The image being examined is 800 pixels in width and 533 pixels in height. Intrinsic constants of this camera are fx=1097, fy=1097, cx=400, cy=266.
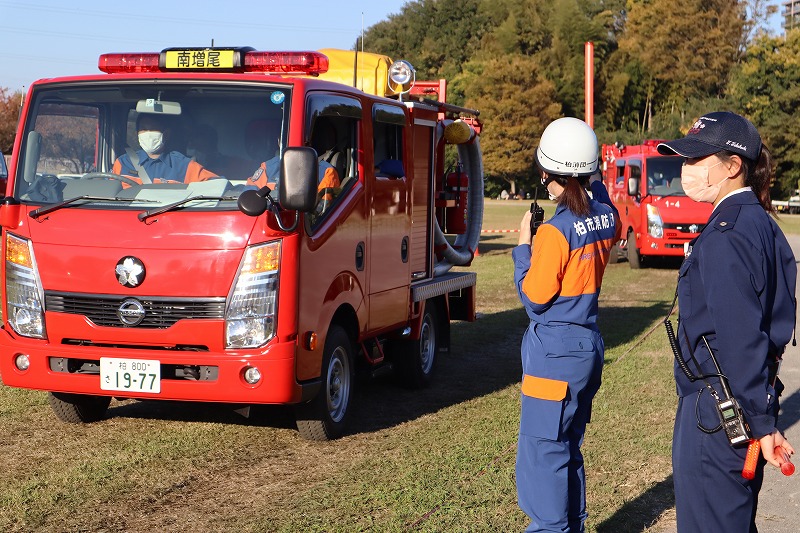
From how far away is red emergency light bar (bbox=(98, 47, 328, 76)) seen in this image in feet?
24.9

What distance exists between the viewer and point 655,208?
21094 mm

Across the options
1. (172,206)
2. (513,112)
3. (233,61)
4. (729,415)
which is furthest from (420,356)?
(513,112)

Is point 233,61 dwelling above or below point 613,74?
below

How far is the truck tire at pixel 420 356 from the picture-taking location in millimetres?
9289

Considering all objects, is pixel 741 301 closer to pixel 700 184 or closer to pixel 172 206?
pixel 700 184

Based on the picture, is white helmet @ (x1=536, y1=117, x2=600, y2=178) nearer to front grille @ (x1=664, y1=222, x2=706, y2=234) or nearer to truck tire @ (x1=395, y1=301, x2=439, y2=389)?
truck tire @ (x1=395, y1=301, x2=439, y2=389)

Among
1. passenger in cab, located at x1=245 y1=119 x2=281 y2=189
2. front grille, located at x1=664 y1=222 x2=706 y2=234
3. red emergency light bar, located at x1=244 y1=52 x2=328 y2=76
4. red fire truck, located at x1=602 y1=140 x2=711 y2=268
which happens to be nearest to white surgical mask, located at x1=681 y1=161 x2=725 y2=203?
passenger in cab, located at x1=245 y1=119 x2=281 y2=189

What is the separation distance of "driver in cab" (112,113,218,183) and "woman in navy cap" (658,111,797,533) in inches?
154

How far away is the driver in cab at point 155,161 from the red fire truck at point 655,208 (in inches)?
575

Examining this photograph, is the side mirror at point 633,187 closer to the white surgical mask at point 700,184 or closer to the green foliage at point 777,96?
the white surgical mask at point 700,184

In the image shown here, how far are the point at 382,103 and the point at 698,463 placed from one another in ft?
17.5

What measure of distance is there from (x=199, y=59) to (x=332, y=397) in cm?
251

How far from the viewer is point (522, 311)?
14.8 meters

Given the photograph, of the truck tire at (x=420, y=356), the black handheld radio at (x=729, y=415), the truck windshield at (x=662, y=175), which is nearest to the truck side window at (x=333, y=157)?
the truck tire at (x=420, y=356)
